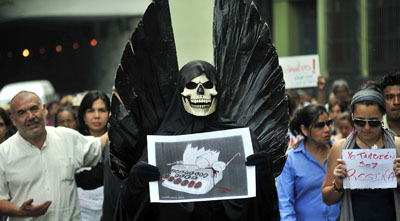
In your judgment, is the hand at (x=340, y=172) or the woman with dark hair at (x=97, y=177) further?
the woman with dark hair at (x=97, y=177)

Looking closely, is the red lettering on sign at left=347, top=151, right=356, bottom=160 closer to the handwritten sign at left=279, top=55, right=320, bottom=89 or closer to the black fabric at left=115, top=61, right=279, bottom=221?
the black fabric at left=115, top=61, right=279, bottom=221

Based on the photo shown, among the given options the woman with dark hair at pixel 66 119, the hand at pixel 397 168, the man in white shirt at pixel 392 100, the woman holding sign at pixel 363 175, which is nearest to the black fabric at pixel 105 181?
the woman holding sign at pixel 363 175

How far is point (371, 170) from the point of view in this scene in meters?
5.50

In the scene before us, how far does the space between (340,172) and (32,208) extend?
99.5 inches

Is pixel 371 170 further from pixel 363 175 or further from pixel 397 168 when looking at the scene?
pixel 397 168

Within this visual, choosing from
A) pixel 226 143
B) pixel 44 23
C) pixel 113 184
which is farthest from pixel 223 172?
pixel 44 23

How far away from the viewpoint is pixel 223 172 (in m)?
4.94

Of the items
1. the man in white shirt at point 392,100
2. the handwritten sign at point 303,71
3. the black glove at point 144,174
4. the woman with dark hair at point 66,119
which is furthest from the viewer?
the handwritten sign at point 303,71

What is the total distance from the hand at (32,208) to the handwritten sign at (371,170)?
8.11 feet

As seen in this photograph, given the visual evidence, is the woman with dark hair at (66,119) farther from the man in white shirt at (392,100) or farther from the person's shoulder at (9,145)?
the man in white shirt at (392,100)

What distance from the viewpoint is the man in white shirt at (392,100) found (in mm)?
6629

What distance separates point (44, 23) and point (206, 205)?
46.0ft

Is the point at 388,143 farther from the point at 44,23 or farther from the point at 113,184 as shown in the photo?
the point at 44,23

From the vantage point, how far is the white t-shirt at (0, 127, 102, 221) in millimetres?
6395
